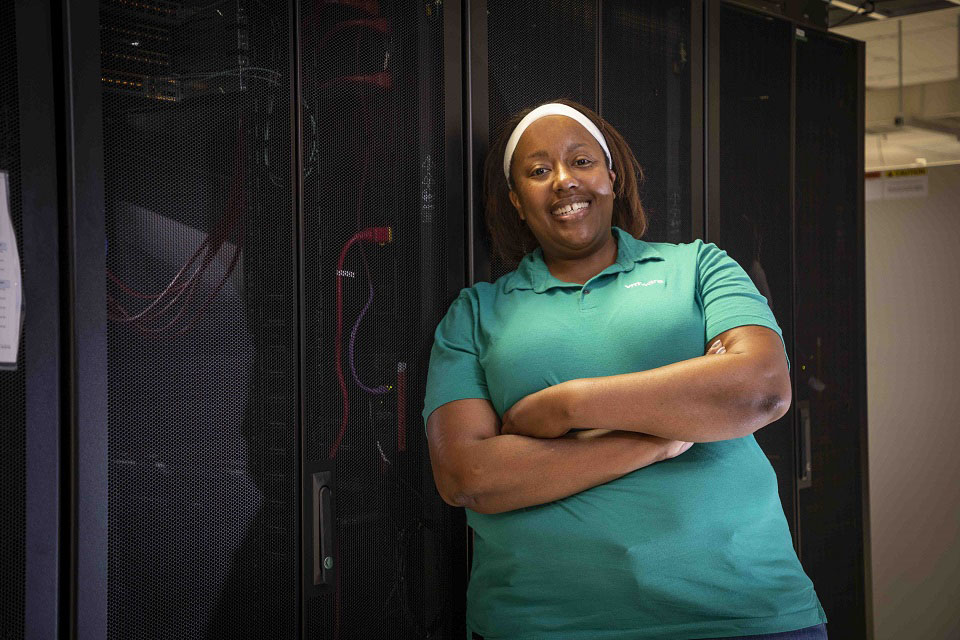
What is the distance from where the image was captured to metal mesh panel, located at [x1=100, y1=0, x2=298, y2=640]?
1375 millimetres

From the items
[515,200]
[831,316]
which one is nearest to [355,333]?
[515,200]

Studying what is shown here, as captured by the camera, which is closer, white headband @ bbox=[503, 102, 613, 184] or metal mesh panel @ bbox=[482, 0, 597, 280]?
white headband @ bbox=[503, 102, 613, 184]

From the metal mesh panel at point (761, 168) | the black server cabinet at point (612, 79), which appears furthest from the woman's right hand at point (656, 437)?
the metal mesh panel at point (761, 168)

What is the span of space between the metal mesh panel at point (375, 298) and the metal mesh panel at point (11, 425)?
464 mm

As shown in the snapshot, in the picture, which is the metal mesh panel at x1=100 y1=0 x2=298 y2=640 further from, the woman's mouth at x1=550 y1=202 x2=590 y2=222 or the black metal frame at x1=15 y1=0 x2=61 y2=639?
the woman's mouth at x1=550 y1=202 x2=590 y2=222

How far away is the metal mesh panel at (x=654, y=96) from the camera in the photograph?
7.03 feet

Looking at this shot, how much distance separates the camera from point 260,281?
5.03 ft

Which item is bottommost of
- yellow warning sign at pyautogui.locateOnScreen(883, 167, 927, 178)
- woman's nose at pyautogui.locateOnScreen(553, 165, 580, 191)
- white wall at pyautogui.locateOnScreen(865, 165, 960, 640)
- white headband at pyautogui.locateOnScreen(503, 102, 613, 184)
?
white wall at pyautogui.locateOnScreen(865, 165, 960, 640)

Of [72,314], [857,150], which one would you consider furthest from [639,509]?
[857,150]

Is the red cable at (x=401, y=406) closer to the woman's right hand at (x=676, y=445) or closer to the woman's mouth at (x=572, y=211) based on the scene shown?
the woman's mouth at (x=572, y=211)

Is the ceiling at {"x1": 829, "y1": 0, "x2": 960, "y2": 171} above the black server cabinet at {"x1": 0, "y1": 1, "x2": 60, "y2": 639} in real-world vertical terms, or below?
above

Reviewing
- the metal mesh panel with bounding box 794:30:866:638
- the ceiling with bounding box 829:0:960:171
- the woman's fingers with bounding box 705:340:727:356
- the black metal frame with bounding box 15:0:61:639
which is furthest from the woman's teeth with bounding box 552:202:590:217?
the ceiling with bounding box 829:0:960:171

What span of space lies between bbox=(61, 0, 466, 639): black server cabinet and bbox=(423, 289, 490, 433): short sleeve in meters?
0.10

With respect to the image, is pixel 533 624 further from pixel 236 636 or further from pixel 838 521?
pixel 838 521
